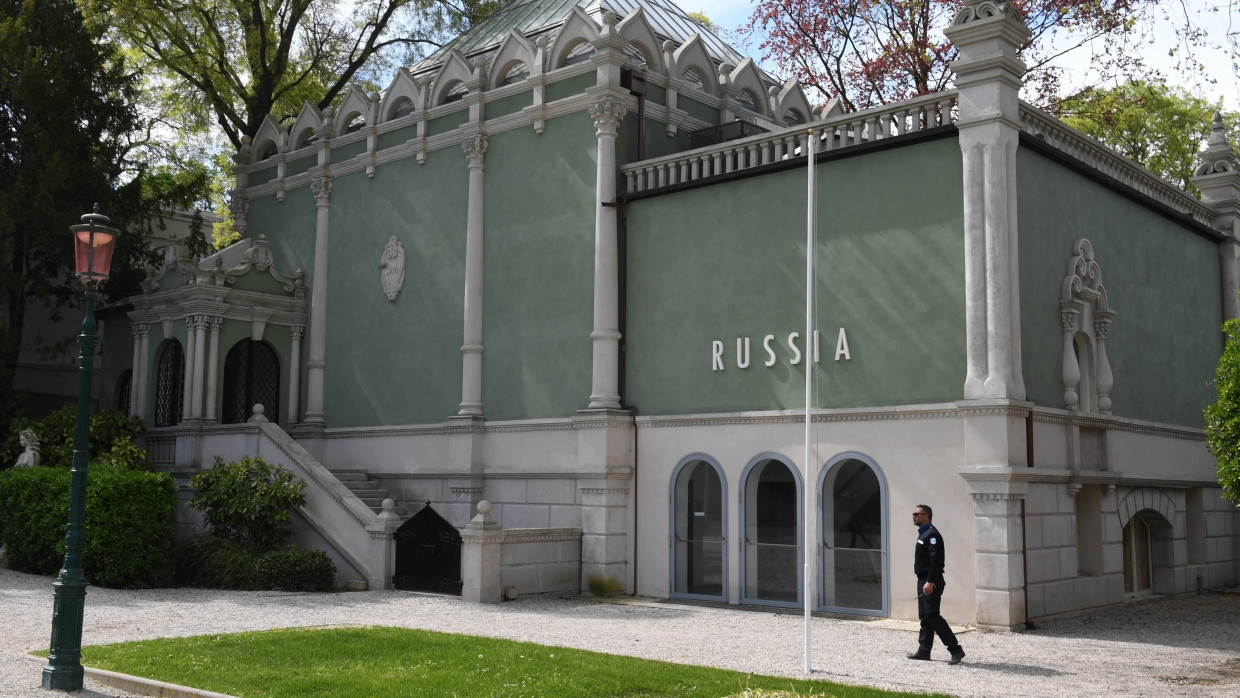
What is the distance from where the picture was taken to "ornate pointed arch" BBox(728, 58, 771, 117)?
2434 cm

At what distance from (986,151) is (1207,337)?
31.6 ft

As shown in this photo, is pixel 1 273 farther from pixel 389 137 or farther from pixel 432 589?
pixel 432 589

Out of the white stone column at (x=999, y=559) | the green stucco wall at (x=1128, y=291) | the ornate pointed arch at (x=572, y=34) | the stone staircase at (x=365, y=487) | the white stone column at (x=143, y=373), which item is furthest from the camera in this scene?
the white stone column at (x=143, y=373)

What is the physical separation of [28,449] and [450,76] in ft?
37.7

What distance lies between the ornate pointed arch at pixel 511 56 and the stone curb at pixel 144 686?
14188mm

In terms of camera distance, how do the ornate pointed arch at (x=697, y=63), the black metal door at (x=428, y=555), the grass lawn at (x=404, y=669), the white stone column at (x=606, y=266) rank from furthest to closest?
the ornate pointed arch at (x=697, y=63), the white stone column at (x=606, y=266), the black metal door at (x=428, y=555), the grass lawn at (x=404, y=669)

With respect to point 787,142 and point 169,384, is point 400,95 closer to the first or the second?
point 169,384

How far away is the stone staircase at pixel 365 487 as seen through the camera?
23.2 metres

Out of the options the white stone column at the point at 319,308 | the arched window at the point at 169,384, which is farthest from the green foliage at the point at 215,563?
the arched window at the point at 169,384

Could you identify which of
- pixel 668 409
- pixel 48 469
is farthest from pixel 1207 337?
pixel 48 469

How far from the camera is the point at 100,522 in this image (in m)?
19.7

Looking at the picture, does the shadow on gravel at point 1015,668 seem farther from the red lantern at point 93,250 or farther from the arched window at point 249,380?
the arched window at point 249,380

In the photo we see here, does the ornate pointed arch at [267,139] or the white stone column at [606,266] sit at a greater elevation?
the ornate pointed arch at [267,139]

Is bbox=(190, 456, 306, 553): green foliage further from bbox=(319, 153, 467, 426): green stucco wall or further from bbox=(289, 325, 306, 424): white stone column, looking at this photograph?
bbox=(289, 325, 306, 424): white stone column
